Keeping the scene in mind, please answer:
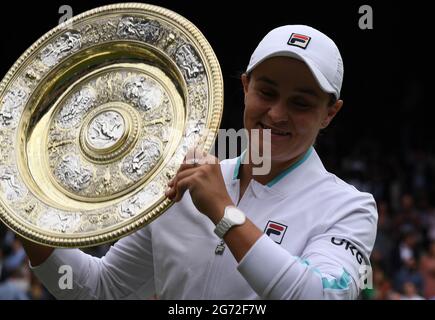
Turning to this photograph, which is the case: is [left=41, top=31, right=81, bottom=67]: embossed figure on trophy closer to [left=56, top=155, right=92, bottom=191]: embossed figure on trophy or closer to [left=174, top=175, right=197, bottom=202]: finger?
[left=56, top=155, right=92, bottom=191]: embossed figure on trophy

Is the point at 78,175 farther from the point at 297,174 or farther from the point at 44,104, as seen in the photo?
the point at 297,174

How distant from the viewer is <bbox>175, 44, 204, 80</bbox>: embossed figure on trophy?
7.32ft

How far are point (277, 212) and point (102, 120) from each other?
0.54 m

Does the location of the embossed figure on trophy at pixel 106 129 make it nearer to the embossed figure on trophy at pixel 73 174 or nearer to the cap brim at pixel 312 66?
the embossed figure on trophy at pixel 73 174

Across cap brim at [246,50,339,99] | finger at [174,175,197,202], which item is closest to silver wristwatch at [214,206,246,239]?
finger at [174,175,197,202]

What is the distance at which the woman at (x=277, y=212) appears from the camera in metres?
1.96

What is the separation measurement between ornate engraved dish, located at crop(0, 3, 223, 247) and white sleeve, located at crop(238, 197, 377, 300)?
29 centimetres

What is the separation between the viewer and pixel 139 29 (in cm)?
237

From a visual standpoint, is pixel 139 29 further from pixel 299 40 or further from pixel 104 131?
pixel 299 40

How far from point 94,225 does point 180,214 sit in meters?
0.24

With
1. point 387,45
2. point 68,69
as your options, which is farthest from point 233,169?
point 387,45

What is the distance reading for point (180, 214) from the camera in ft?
7.54

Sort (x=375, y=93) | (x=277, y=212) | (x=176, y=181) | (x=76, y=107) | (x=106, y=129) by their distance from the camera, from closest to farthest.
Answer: (x=176, y=181) → (x=277, y=212) → (x=106, y=129) → (x=76, y=107) → (x=375, y=93)

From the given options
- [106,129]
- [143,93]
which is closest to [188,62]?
[143,93]
